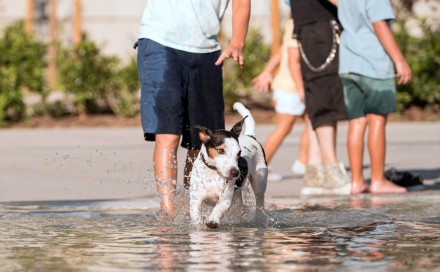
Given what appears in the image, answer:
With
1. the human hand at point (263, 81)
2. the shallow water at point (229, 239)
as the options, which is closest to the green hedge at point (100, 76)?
the human hand at point (263, 81)

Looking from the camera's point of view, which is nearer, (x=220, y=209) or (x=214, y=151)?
(x=214, y=151)

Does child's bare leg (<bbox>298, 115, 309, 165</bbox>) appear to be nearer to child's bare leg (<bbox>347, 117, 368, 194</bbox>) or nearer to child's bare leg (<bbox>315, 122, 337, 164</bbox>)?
child's bare leg (<bbox>315, 122, 337, 164</bbox>)

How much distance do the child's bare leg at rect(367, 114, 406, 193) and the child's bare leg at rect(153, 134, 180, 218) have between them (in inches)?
106

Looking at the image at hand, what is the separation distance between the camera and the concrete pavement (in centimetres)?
1081

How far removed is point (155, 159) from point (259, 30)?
11878mm

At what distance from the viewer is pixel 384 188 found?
10555 millimetres

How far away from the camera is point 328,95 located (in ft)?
34.9

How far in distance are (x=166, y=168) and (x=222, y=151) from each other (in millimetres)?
900

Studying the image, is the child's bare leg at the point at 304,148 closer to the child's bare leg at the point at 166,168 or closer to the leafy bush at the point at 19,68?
the child's bare leg at the point at 166,168

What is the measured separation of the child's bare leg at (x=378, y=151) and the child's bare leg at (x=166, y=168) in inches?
106

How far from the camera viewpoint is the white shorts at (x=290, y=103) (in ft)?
38.9

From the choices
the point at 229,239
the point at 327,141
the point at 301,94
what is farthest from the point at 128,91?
the point at 229,239

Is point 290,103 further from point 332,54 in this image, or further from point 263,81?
point 332,54

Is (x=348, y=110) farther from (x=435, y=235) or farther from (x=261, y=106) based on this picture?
(x=261, y=106)
